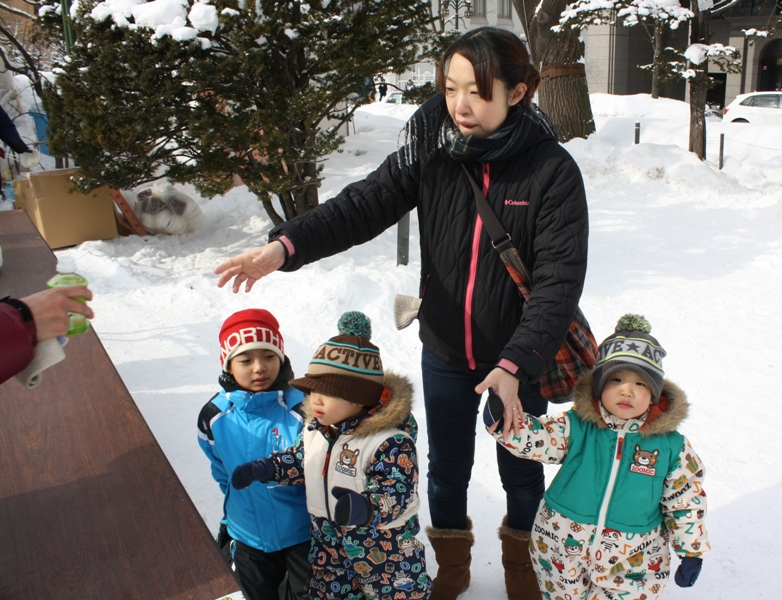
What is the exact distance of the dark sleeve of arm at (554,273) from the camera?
5.96ft

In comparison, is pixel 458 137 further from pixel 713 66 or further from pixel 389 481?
pixel 713 66

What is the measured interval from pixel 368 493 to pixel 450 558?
0.66 m

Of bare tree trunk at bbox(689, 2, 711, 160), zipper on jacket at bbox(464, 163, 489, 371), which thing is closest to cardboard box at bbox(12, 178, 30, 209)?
zipper on jacket at bbox(464, 163, 489, 371)

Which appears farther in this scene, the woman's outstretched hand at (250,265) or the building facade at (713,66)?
the building facade at (713,66)

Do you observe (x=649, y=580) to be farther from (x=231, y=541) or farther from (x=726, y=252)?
(x=726, y=252)

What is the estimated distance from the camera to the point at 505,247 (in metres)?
1.99

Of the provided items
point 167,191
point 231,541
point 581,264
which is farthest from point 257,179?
point 581,264

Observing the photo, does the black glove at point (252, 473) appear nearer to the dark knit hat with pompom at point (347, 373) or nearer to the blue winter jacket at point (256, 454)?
the blue winter jacket at point (256, 454)

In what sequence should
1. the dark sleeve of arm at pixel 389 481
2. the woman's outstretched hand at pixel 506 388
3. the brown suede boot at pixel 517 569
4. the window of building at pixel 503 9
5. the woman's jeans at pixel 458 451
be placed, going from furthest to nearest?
1. the window of building at pixel 503 9
2. the brown suede boot at pixel 517 569
3. the woman's jeans at pixel 458 451
4. the dark sleeve of arm at pixel 389 481
5. the woman's outstretched hand at pixel 506 388

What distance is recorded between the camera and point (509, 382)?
69.6 inches

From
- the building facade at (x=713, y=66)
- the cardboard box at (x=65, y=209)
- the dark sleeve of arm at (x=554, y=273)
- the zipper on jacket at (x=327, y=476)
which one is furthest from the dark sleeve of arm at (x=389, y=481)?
the building facade at (x=713, y=66)

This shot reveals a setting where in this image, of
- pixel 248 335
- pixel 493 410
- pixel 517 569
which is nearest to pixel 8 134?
pixel 248 335

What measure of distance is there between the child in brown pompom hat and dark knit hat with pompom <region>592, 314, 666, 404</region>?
1.89 feet

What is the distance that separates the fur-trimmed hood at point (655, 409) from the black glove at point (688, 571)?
14.2 inches
